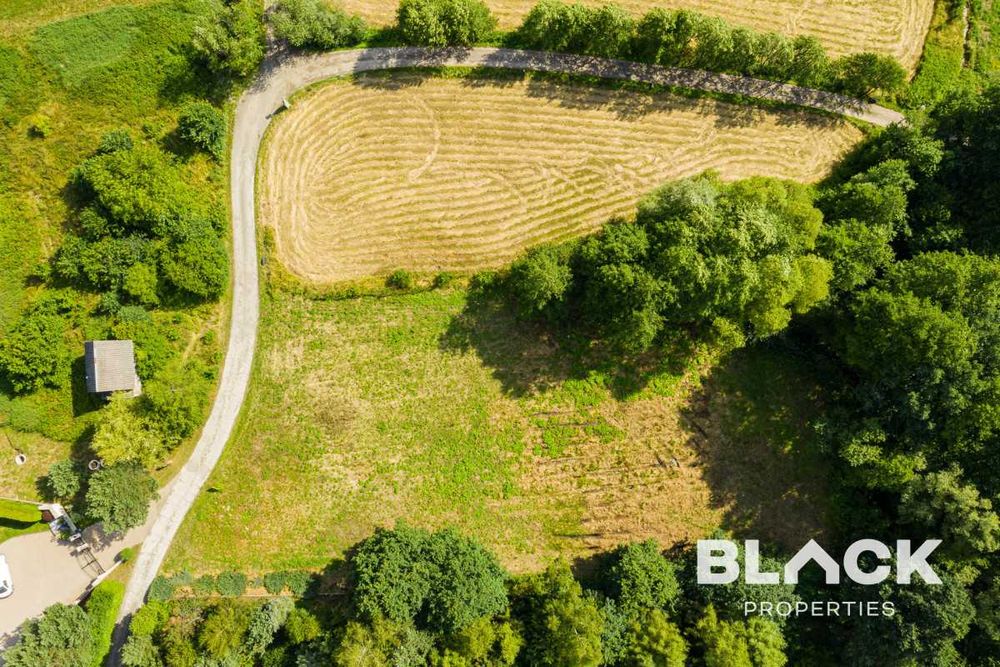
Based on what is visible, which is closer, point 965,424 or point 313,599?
point 965,424

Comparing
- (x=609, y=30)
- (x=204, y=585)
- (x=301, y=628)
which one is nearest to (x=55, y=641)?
(x=204, y=585)

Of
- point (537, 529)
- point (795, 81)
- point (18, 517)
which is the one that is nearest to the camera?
point (18, 517)

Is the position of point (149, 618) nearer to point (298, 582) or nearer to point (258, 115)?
point (298, 582)

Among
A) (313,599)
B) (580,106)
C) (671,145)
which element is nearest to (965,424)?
(671,145)

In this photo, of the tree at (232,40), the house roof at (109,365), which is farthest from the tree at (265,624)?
the tree at (232,40)

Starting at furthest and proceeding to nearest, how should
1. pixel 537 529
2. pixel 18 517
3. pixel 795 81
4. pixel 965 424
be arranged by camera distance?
pixel 795 81
pixel 537 529
pixel 18 517
pixel 965 424

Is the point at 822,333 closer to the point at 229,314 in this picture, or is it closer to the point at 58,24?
the point at 229,314
